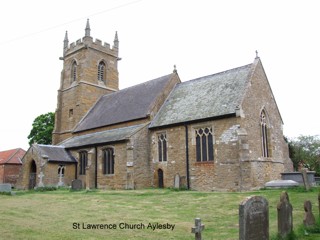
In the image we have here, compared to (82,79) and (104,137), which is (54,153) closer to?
(104,137)

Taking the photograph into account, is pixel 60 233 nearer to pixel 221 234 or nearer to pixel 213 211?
pixel 221 234

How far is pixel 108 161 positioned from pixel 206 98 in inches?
411

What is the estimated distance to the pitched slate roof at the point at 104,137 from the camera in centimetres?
2706

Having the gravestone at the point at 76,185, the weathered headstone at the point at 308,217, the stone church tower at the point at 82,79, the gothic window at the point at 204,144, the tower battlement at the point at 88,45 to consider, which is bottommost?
the weathered headstone at the point at 308,217

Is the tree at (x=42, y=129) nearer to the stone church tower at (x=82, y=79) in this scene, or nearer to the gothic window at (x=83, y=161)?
the stone church tower at (x=82, y=79)

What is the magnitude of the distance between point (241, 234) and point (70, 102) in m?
35.9

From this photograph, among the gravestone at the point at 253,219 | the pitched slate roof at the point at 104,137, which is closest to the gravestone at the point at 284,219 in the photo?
the gravestone at the point at 253,219

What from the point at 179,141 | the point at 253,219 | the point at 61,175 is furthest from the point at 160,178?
the point at 253,219

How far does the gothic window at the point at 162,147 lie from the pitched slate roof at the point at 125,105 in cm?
275

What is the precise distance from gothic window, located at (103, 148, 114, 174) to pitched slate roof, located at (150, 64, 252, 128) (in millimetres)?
4551

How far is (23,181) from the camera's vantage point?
3078 cm

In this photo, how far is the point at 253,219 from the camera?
7570mm

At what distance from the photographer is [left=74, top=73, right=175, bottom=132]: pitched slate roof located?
29.9 m

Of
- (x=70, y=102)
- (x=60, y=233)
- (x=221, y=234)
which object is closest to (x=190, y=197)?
(x=221, y=234)
